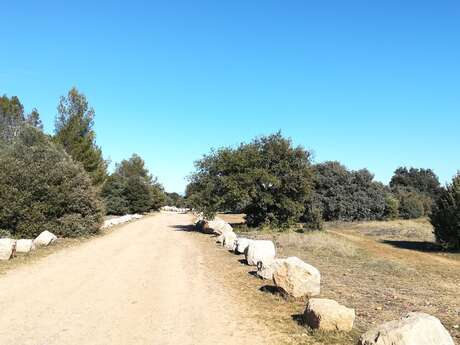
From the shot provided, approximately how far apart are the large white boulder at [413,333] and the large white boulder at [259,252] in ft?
27.3

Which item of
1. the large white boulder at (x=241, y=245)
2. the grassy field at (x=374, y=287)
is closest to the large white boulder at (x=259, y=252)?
the grassy field at (x=374, y=287)

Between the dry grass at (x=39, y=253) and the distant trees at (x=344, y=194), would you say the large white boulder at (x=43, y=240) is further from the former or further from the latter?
the distant trees at (x=344, y=194)

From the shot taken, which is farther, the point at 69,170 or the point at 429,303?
the point at 69,170

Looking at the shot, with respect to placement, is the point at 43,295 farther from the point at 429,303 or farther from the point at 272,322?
the point at 429,303

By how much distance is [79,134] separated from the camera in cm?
4769

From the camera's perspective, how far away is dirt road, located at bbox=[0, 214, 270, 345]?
7398 mm

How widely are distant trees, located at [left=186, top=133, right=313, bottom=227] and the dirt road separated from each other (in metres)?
15.0

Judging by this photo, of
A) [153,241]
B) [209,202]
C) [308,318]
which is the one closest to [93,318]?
[308,318]

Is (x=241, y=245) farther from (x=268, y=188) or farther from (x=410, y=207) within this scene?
(x=410, y=207)

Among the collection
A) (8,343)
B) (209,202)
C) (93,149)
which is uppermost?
(93,149)

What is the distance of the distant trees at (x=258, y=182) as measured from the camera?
3119cm

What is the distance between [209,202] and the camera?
31.4 m

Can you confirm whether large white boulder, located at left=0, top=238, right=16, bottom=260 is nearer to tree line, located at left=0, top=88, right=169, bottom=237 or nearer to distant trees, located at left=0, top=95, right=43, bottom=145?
tree line, located at left=0, top=88, right=169, bottom=237

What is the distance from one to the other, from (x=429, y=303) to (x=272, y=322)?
4154 millimetres
